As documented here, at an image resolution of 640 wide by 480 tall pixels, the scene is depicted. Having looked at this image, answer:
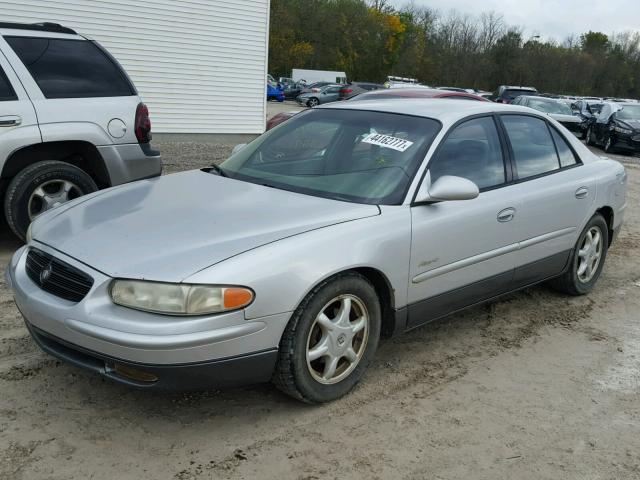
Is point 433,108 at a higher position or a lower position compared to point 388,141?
higher

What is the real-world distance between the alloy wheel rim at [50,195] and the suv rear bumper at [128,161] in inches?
14.7

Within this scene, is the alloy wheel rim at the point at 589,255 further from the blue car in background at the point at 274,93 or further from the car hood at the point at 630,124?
the blue car in background at the point at 274,93

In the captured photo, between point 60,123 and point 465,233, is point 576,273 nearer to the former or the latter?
point 465,233

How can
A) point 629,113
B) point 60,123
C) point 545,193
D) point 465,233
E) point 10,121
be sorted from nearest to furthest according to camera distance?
point 465,233, point 545,193, point 10,121, point 60,123, point 629,113

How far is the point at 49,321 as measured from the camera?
3.01m

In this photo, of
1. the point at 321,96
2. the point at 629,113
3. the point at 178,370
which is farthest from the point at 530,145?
the point at 321,96

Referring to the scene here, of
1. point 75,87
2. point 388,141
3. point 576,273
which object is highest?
point 75,87

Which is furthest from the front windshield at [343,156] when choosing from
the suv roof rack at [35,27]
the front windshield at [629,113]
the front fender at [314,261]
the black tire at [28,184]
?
the front windshield at [629,113]

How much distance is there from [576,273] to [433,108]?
1936mm

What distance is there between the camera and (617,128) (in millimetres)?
18469

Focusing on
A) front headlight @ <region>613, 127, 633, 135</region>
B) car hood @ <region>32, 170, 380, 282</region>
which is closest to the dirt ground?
car hood @ <region>32, 170, 380, 282</region>

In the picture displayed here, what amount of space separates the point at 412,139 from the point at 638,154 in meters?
17.7

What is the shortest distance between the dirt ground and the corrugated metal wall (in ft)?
32.0

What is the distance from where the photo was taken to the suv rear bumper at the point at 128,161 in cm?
592
